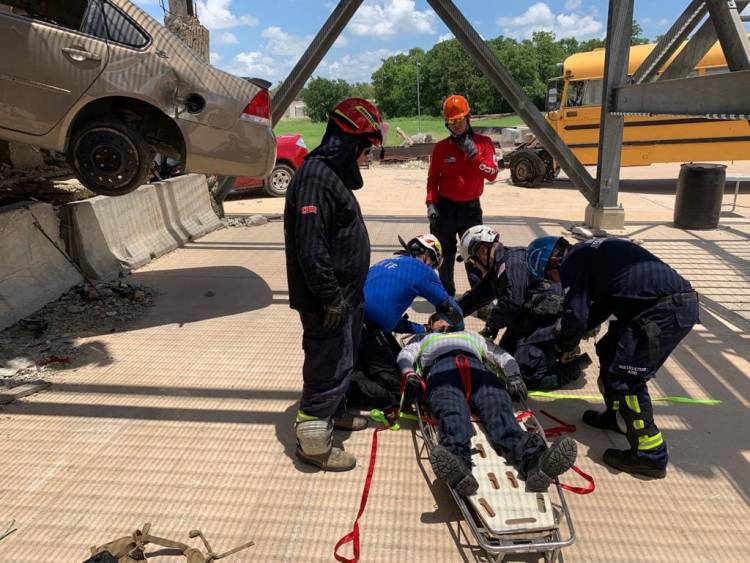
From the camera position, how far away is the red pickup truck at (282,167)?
513 inches

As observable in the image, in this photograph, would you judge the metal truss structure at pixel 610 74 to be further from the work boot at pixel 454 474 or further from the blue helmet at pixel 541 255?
the work boot at pixel 454 474

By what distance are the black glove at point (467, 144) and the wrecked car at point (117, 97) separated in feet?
6.46

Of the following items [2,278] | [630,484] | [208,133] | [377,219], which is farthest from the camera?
[377,219]

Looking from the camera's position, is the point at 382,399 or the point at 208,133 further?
the point at 208,133

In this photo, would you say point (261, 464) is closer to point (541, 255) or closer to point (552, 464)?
point (552, 464)

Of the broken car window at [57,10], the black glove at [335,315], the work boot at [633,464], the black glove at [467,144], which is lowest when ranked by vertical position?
the work boot at [633,464]

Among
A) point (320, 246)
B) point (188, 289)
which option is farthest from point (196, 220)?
point (320, 246)

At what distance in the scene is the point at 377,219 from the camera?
10.2 metres

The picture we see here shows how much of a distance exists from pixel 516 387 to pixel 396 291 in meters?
0.99

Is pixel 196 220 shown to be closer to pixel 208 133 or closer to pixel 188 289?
pixel 188 289

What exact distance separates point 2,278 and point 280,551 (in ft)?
13.5

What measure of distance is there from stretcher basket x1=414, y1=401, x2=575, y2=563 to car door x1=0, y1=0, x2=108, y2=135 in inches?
181

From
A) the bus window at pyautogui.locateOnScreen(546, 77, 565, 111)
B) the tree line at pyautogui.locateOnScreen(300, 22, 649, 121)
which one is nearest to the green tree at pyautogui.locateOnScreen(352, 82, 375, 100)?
the tree line at pyautogui.locateOnScreen(300, 22, 649, 121)

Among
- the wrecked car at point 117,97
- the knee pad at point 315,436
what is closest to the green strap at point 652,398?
the knee pad at point 315,436
